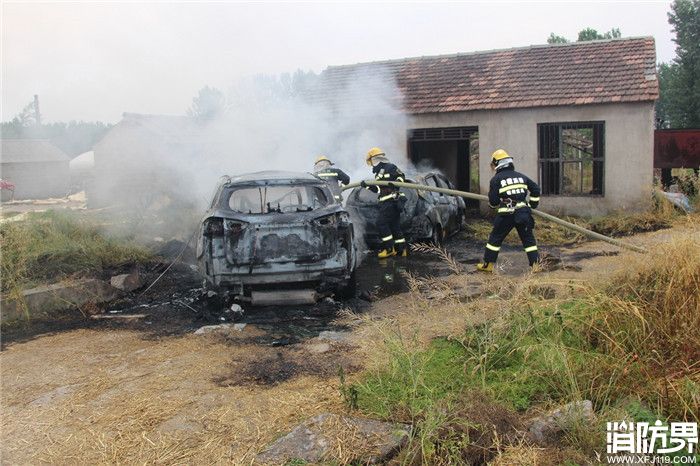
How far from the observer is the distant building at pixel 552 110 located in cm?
1426

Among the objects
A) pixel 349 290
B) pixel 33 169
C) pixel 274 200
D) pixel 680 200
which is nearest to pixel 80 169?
pixel 33 169

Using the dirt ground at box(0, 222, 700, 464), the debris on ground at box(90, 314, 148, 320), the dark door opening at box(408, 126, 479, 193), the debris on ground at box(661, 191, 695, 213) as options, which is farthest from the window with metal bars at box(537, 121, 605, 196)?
the debris on ground at box(90, 314, 148, 320)

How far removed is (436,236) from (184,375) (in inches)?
281

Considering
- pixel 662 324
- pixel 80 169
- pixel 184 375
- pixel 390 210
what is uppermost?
pixel 80 169

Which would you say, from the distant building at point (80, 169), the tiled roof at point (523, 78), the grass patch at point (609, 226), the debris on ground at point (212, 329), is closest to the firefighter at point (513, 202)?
the grass patch at point (609, 226)

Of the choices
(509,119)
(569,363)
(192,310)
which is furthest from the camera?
(509,119)

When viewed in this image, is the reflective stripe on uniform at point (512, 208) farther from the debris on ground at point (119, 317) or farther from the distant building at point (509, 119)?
the distant building at point (509, 119)

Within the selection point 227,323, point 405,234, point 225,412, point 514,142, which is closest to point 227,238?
point 227,323

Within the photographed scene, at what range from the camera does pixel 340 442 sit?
146 inches

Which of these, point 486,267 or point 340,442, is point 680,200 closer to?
point 486,267

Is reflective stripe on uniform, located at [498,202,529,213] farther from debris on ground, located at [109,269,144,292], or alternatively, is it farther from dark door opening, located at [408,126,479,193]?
dark door opening, located at [408,126,479,193]

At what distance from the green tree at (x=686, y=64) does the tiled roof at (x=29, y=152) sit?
123ft

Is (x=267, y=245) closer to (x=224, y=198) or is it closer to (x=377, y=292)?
(x=224, y=198)

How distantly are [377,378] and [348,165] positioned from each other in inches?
460
